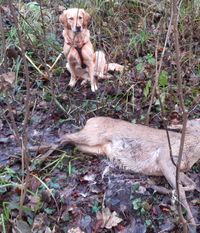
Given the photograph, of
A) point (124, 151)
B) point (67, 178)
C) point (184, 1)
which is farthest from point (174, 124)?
point (184, 1)

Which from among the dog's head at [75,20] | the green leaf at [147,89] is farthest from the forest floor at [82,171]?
the dog's head at [75,20]

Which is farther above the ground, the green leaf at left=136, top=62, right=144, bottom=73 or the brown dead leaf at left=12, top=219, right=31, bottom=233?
the green leaf at left=136, top=62, right=144, bottom=73

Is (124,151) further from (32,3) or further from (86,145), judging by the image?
(32,3)

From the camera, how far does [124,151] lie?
4.47m

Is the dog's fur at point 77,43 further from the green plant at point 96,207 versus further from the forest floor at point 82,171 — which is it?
the green plant at point 96,207

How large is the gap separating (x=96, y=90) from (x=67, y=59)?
0.50m

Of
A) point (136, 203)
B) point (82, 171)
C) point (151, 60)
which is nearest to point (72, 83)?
point (151, 60)

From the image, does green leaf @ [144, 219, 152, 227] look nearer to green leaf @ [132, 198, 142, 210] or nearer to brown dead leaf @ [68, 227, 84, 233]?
green leaf @ [132, 198, 142, 210]

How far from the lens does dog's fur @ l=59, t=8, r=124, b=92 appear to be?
18.2 ft

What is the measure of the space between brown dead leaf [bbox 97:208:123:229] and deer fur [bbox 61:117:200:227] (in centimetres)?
52

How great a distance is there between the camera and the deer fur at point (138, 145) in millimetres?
4293

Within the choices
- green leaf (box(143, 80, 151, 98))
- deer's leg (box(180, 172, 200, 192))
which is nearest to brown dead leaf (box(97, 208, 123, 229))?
deer's leg (box(180, 172, 200, 192))

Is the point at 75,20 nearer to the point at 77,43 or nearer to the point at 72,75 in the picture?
the point at 77,43

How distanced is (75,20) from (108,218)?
8.08 feet
